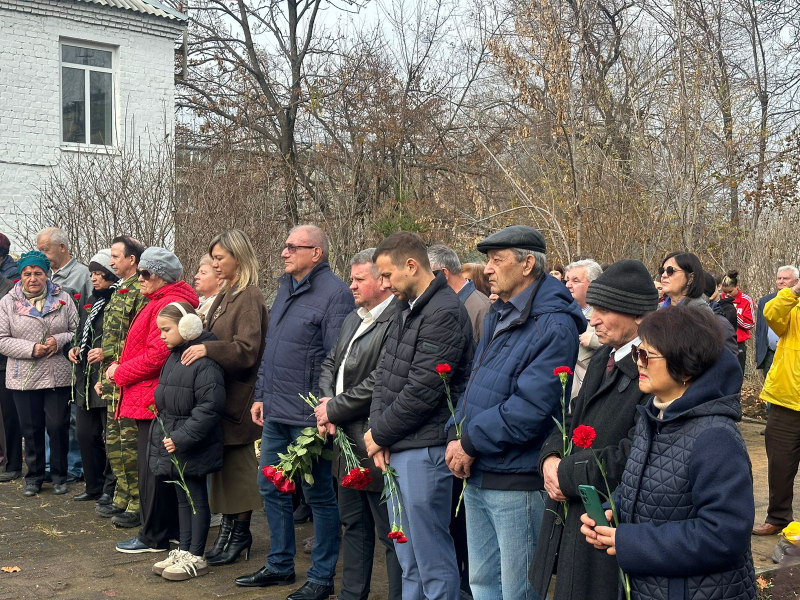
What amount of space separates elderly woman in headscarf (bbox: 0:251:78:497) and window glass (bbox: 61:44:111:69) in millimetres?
9898

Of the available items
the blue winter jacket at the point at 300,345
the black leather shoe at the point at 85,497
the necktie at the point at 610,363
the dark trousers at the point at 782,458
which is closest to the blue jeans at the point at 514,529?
the necktie at the point at 610,363

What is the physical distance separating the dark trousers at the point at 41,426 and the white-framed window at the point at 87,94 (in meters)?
9.50

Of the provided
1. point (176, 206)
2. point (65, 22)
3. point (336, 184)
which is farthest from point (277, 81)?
point (176, 206)

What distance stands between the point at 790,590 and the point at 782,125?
21742 mm

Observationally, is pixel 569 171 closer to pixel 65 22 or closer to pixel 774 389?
pixel 774 389

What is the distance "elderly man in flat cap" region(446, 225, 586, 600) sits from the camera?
160 inches

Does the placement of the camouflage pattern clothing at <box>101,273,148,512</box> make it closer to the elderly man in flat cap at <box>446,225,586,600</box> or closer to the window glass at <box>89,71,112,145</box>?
the elderly man in flat cap at <box>446,225,586,600</box>

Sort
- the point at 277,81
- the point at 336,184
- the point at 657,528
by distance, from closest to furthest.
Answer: the point at 657,528 < the point at 336,184 < the point at 277,81

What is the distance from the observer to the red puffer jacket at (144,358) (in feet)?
21.4

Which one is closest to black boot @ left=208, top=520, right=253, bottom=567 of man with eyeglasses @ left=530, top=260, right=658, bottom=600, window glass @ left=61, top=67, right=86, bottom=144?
man with eyeglasses @ left=530, top=260, right=658, bottom=600

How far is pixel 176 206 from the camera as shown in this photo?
11.9 meters

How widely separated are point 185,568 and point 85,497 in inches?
104

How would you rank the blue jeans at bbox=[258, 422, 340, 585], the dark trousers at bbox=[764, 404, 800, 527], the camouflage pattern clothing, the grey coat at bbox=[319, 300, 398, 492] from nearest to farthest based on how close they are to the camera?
the grey coat at bbox=[319, 300, 398, 492], the blue jeans at bbox=[258, 422, 340, 585], the dark trousers at bbox=[764, 404, 800, 527], the camouflage pattern clothing

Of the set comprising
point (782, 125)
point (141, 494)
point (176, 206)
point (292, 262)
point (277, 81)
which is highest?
point (277, 81)
